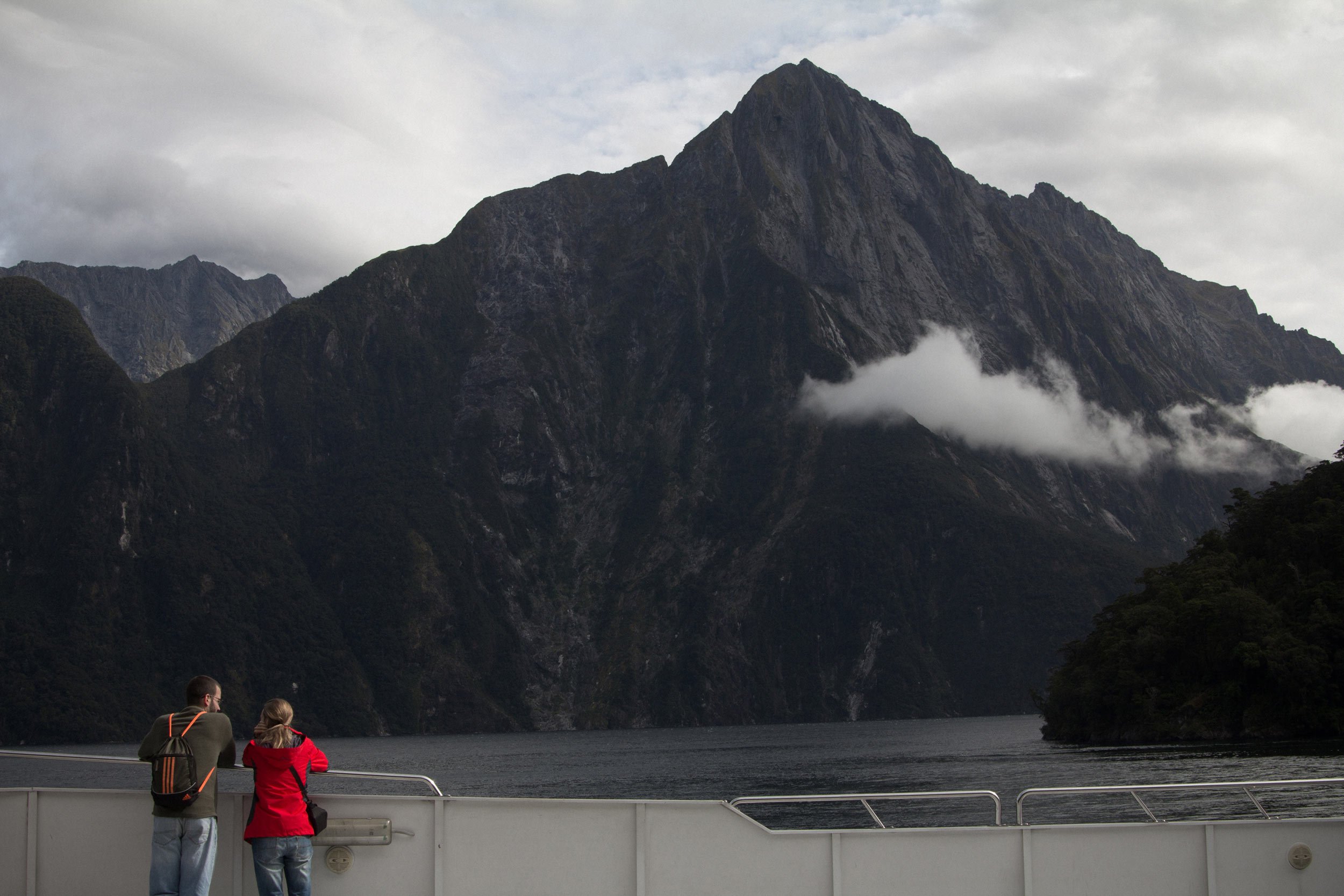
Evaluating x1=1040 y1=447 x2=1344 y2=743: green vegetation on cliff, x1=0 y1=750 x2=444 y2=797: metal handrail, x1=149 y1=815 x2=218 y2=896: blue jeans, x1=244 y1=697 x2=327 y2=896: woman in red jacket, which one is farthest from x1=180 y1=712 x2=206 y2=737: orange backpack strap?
x1=1040 y1=447 x2=1344 y2=743: green vegetation on cliff

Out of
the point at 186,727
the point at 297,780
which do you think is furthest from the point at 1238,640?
the point at 186,727

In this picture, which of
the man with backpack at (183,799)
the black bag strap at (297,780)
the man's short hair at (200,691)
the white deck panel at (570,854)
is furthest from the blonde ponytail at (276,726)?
the white deck panel at (570,854)

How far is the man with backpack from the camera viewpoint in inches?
469

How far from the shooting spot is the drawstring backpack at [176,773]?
39.0 ft

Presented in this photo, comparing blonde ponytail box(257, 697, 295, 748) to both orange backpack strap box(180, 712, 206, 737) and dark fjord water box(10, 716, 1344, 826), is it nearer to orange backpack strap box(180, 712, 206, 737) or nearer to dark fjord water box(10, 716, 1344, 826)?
orange backpack strap box(180, 712, 206, 737)

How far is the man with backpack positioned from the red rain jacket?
0.30 m

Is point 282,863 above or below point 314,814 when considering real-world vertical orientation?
below

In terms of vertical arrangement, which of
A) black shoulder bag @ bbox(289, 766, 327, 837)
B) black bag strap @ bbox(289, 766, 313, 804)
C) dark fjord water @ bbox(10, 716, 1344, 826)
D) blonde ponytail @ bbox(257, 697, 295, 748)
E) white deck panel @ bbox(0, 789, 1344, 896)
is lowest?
dark fjord water @ bbox(10, 716, 1344, 826)

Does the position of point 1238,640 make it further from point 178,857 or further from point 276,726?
point 178,857

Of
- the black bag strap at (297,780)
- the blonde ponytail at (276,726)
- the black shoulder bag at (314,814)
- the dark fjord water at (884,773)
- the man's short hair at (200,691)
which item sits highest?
the man's short hair at (200,691)

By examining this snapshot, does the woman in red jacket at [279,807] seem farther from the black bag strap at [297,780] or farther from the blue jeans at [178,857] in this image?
the blue jeans at [178,857]

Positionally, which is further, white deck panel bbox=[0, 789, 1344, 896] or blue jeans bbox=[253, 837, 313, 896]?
white deck panel bbox=[0, 789, 1344, 896]

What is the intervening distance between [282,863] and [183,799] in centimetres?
116

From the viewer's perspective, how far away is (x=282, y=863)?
12398 millimetres
